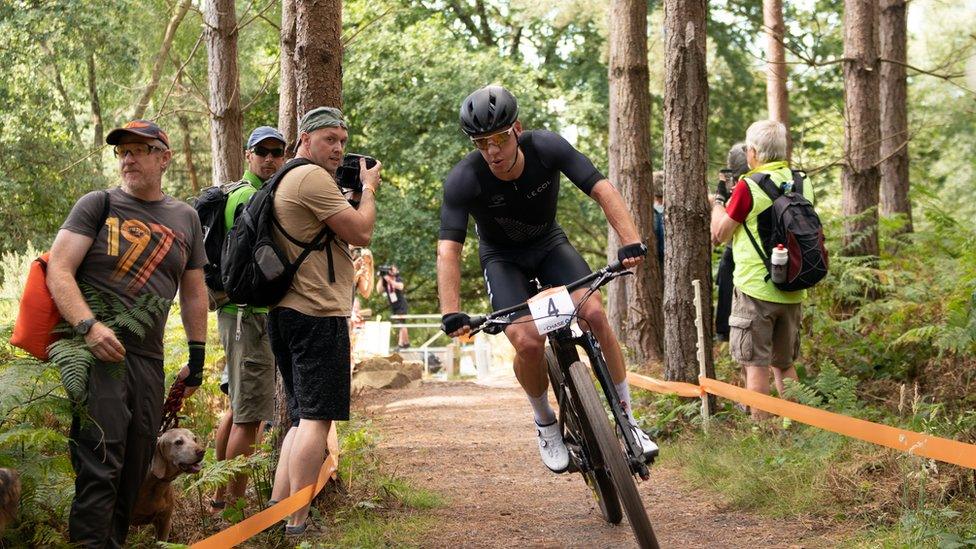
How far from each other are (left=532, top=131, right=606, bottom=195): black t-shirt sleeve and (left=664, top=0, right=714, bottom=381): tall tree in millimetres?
3362

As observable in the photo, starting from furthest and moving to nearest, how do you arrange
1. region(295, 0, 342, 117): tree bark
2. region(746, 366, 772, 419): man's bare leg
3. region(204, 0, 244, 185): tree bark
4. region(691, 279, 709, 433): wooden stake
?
region(204, 0, 244, 185): tree bark
region(691, 279, 709, 433): wooden stake
region(746, 366, 772, 419): man's bare leg
region(295, 0, 342, 117): tree bark

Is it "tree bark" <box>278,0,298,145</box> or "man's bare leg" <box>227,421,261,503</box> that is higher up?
"tree bark" <box>278,0,298,145</box>

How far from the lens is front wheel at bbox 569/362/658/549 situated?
5238 mm

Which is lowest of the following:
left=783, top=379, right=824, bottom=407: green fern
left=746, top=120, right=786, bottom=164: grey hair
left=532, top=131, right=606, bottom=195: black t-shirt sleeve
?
left=783, top=379, right=824, bottom=407: green fern

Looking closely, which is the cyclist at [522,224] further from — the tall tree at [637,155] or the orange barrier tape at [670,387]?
the tall tree at [637,155]

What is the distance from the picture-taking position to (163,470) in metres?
5.92

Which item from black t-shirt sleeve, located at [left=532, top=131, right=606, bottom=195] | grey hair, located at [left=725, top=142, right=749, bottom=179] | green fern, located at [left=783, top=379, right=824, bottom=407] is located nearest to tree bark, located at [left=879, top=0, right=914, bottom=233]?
grey hair, located at [left=725, top=142, right=749, bottom=179]

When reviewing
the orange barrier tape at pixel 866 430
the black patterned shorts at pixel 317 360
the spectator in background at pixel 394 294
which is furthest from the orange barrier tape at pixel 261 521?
the spectator in background at pixel 394 294

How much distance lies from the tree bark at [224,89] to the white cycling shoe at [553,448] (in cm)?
758

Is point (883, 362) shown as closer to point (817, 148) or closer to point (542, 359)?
point (542, 359)

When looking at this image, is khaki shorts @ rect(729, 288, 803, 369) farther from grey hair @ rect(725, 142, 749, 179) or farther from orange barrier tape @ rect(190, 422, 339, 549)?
orange barrier tape @ rect(190, 422, 339, 549)

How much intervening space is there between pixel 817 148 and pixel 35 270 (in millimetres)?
33460

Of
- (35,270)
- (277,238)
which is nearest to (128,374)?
(35,270)

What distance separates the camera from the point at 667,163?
31.1 ft
